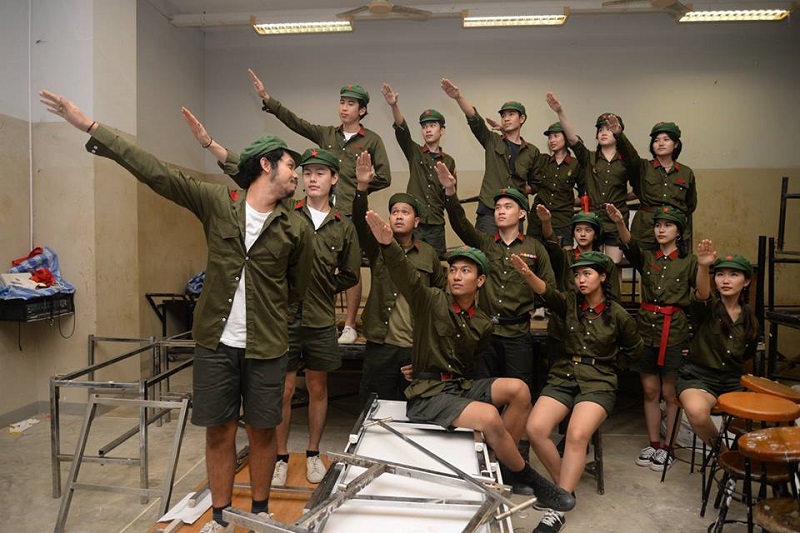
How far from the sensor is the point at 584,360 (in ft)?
12.4

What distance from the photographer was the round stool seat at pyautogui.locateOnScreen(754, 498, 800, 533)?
2.56 meters

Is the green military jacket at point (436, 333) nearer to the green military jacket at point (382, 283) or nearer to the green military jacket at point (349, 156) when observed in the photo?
the green military jacket at point (382, 283)

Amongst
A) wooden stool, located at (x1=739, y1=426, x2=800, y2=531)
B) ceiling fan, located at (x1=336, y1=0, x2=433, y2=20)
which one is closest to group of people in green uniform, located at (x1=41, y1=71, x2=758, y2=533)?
wooden stool, located at (x1=739, y1=426, x2=800, y2=531)

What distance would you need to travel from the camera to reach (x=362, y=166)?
339 cm

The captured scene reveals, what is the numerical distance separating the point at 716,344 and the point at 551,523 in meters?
1.87

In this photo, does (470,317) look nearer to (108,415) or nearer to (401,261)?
(401,261)

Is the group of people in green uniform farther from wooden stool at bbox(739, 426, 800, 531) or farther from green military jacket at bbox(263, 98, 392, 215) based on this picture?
wooden stool at bbox(739, 426, 800, 531)

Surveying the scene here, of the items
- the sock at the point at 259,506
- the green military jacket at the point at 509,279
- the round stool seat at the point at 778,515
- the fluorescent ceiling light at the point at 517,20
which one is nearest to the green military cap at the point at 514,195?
the green military jacket at the point at 509,279

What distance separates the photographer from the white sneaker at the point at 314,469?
3.56 m

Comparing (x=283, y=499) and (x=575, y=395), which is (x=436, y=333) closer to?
(x=575, y=395)

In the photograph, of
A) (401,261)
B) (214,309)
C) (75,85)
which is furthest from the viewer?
(75,85)

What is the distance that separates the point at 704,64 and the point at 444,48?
3703mm

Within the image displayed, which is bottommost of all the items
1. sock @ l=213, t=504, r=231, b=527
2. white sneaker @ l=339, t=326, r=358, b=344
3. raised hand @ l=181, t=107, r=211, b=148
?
sock @ l=213, t=504, r=231, b=527

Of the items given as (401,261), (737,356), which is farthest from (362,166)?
(737,356)
